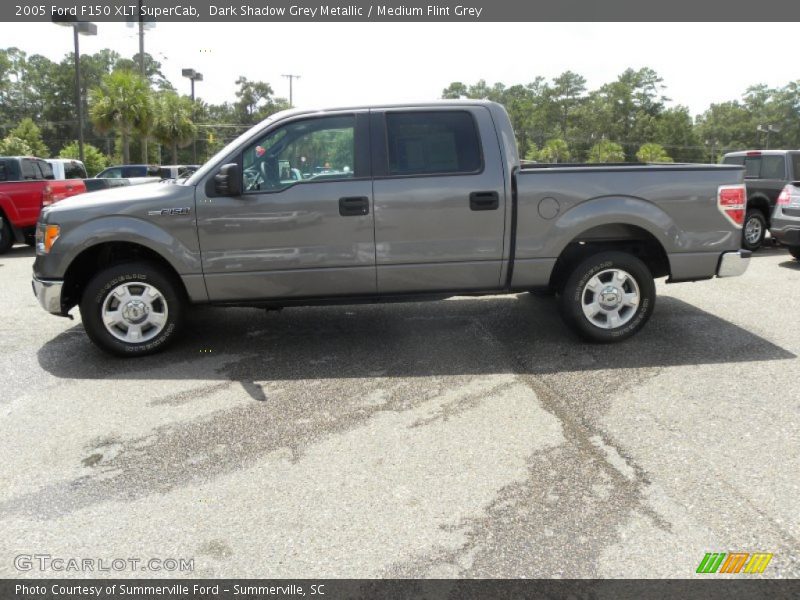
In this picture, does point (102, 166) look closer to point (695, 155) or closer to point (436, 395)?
point (436, 395)

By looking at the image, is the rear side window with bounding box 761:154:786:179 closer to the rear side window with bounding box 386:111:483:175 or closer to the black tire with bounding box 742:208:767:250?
the black tire with bounding box 742:208:767:250

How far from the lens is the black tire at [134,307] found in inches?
211

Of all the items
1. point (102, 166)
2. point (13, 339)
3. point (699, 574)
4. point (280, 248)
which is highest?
point (102, 166)

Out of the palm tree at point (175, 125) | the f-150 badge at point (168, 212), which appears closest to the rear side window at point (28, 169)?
the f-150 badge at point (168, 212)

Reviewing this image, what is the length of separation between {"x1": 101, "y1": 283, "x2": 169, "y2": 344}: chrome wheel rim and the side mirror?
3.38 ft

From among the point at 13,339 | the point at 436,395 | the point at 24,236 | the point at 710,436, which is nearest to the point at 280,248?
the point at 436,395

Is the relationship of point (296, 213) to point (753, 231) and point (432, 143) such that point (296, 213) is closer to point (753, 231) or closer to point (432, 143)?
point (432, 143)

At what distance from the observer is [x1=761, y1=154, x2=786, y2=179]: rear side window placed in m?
11.5

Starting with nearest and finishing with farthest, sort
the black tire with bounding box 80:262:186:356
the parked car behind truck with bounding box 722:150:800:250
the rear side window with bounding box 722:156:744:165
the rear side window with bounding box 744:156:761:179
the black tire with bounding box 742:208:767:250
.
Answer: the black tire with bounding box 80:262:186:356 < the parked car behind truck with bounding box 722:150:800:250 < the black tire with bounding box 742:208:767:250 < the rear side window with bounding box 744:156:761:179 < the rear side window with bounding box 722:156:744:165

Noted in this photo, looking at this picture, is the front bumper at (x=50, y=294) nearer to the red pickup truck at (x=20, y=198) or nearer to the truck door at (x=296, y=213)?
the truck door at (x=296, y=213)

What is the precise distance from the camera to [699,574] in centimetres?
262

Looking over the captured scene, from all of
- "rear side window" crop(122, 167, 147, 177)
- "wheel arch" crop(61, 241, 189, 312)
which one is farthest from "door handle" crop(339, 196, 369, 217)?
"rear side window" crop(122, 167, 147, 177)

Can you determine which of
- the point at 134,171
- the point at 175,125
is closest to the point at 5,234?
the point at 134,171

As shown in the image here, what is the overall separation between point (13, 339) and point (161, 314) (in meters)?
1.85
